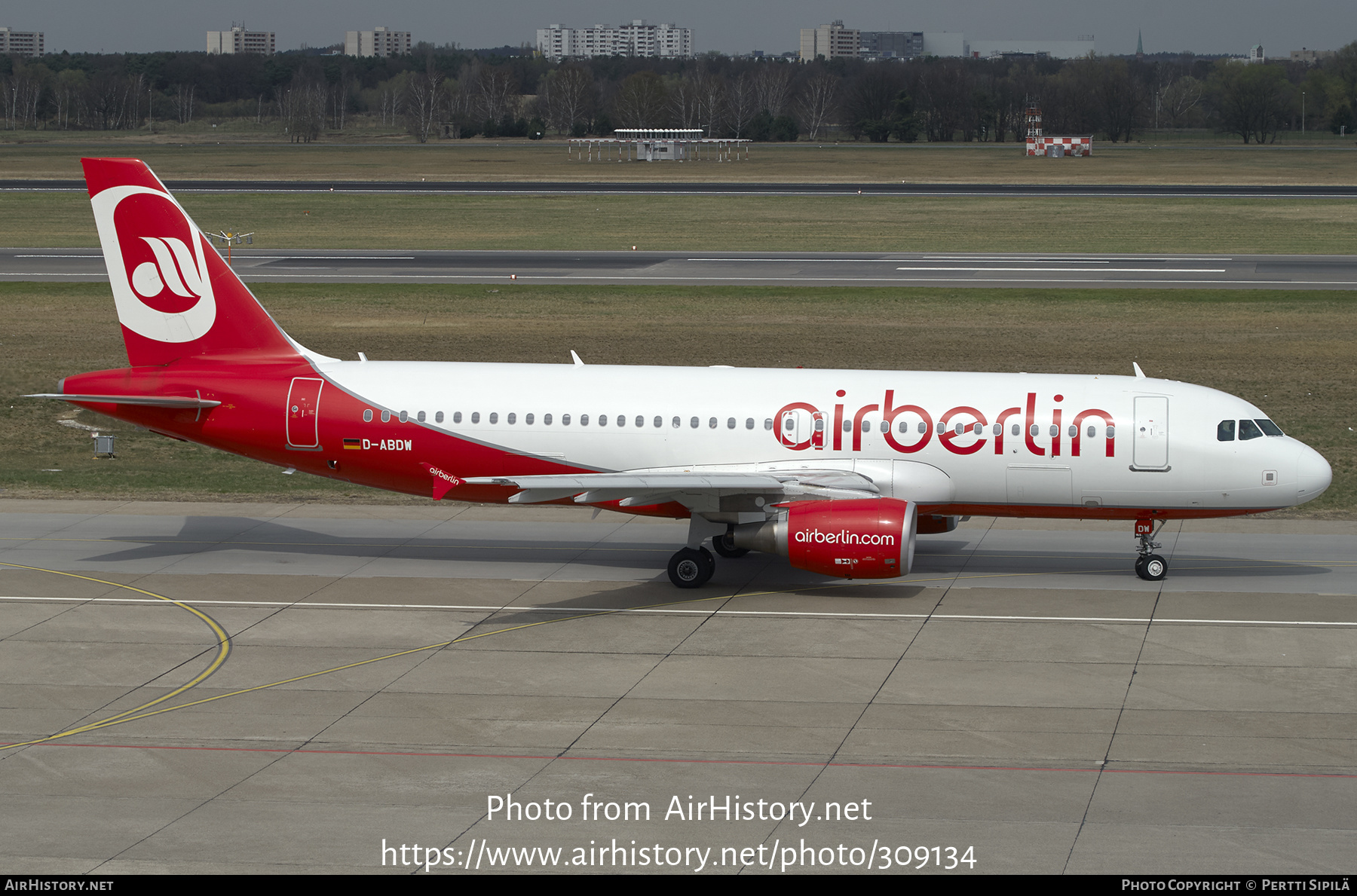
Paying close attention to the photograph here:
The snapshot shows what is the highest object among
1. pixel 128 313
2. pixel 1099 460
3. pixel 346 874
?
pixel 128 313

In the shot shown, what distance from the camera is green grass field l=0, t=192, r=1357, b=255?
3342 inches

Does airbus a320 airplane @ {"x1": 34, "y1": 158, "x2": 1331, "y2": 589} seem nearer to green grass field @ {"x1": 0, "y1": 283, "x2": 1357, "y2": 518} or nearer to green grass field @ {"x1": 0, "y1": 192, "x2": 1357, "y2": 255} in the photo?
green grass field @ {"x1": 0, "y1": 283, "x2": 1357, "y2": 518}

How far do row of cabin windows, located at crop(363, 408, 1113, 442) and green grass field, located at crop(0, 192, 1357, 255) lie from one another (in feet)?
181

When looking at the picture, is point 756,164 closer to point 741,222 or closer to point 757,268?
point 741,222

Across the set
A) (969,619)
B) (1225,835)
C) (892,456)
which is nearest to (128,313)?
(892,456)

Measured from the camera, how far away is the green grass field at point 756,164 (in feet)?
441

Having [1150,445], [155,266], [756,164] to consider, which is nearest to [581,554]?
[155,266]

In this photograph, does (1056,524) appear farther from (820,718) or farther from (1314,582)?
(820,718)

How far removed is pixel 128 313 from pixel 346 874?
1779 cm

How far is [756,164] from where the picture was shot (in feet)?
503

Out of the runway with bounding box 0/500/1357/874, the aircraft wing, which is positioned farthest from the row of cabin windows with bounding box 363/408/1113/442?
the runway with bounding box 0/500/1357/874

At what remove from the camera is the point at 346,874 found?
52.5ft

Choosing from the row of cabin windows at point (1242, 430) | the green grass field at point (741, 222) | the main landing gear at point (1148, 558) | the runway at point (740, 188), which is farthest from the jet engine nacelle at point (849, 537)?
the runway at point (740, 188)

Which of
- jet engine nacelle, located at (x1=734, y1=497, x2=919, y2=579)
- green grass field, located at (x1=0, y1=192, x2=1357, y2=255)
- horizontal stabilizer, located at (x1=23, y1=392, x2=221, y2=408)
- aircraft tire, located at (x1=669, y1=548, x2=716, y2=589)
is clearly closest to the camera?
jet engine nacelle, located at (x1=734, y1=497, x2=919, y2=579)
